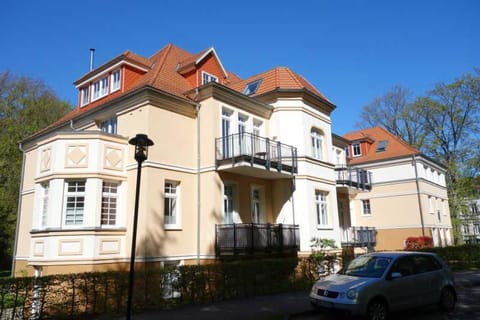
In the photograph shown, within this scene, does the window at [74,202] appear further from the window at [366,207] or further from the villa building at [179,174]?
the window at [366,207]

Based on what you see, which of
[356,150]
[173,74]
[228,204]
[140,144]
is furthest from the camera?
[356,150]

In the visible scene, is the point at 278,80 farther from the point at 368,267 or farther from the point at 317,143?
the point at 368,267

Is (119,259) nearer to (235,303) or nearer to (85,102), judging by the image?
(235,303)

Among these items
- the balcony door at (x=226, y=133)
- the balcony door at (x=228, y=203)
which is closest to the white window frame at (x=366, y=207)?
the balcony door at (x=228, y=203)

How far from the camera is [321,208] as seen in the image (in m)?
19.1

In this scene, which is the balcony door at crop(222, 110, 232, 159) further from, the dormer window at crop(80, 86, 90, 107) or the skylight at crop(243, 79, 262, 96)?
the dormer window at crop(80, 86, 90, 107)

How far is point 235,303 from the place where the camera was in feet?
37.3

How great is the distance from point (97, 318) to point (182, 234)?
Answer: 5.68 m

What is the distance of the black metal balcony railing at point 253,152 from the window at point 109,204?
427 centimetres

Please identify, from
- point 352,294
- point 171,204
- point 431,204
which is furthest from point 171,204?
point 431,204

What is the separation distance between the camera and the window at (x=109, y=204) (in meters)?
14.7

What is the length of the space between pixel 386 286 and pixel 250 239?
6.59 metres

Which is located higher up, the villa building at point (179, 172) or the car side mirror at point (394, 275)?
the villa building at point (179, 172)

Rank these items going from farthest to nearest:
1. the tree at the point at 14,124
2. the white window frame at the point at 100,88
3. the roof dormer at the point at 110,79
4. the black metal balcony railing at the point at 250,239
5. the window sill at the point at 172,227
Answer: the tree at the point at 14,124 < the white window frame at the point at 100,88 < the roof dormer at the point at 110,79 < the window sill at the point at 172,227 < the black metal balcony railing at the point at 250,239
